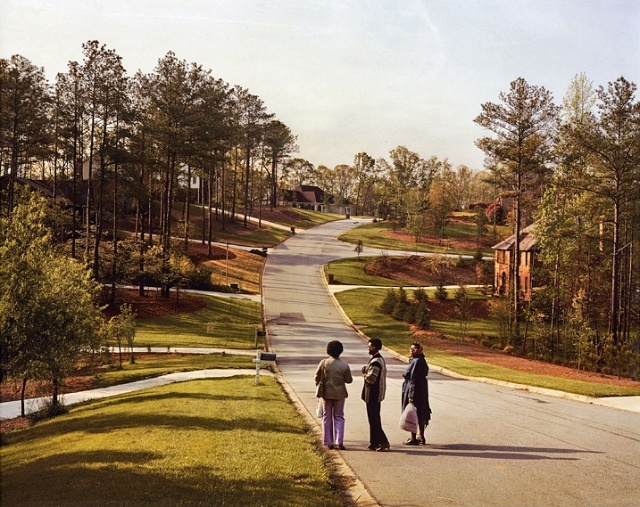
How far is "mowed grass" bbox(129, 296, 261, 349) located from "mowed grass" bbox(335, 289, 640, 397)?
7.14m

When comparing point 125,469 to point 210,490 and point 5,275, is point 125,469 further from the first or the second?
point 5,275

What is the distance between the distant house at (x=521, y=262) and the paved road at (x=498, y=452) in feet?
98.8

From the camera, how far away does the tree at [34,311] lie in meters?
14.5

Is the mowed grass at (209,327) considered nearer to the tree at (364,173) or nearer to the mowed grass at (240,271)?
the mowed grass at (240,271)

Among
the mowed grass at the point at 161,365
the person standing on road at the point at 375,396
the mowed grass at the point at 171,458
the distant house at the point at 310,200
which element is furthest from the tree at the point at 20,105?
the distant house at the point at 310,200

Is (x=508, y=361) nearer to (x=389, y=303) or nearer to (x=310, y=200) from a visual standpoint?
(x=389, y=303)

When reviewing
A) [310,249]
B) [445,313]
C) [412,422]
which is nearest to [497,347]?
[445,313]

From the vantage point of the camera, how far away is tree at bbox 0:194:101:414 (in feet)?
47.7

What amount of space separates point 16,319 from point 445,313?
35.0 m

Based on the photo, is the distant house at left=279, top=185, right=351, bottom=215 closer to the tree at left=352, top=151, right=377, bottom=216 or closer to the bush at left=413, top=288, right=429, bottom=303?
the tree at left=352, top=151, right=377, bottom=216

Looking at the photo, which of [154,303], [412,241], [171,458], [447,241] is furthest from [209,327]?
[447,241]

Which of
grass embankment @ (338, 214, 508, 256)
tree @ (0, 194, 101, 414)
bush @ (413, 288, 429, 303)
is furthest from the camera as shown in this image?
grass embankment @ (338, 214, 508, 256)

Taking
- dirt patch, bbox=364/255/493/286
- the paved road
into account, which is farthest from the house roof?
the paved road

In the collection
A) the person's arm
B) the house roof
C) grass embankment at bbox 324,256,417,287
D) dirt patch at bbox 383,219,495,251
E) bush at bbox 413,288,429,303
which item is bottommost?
bush at bbox 413,288,429,303
